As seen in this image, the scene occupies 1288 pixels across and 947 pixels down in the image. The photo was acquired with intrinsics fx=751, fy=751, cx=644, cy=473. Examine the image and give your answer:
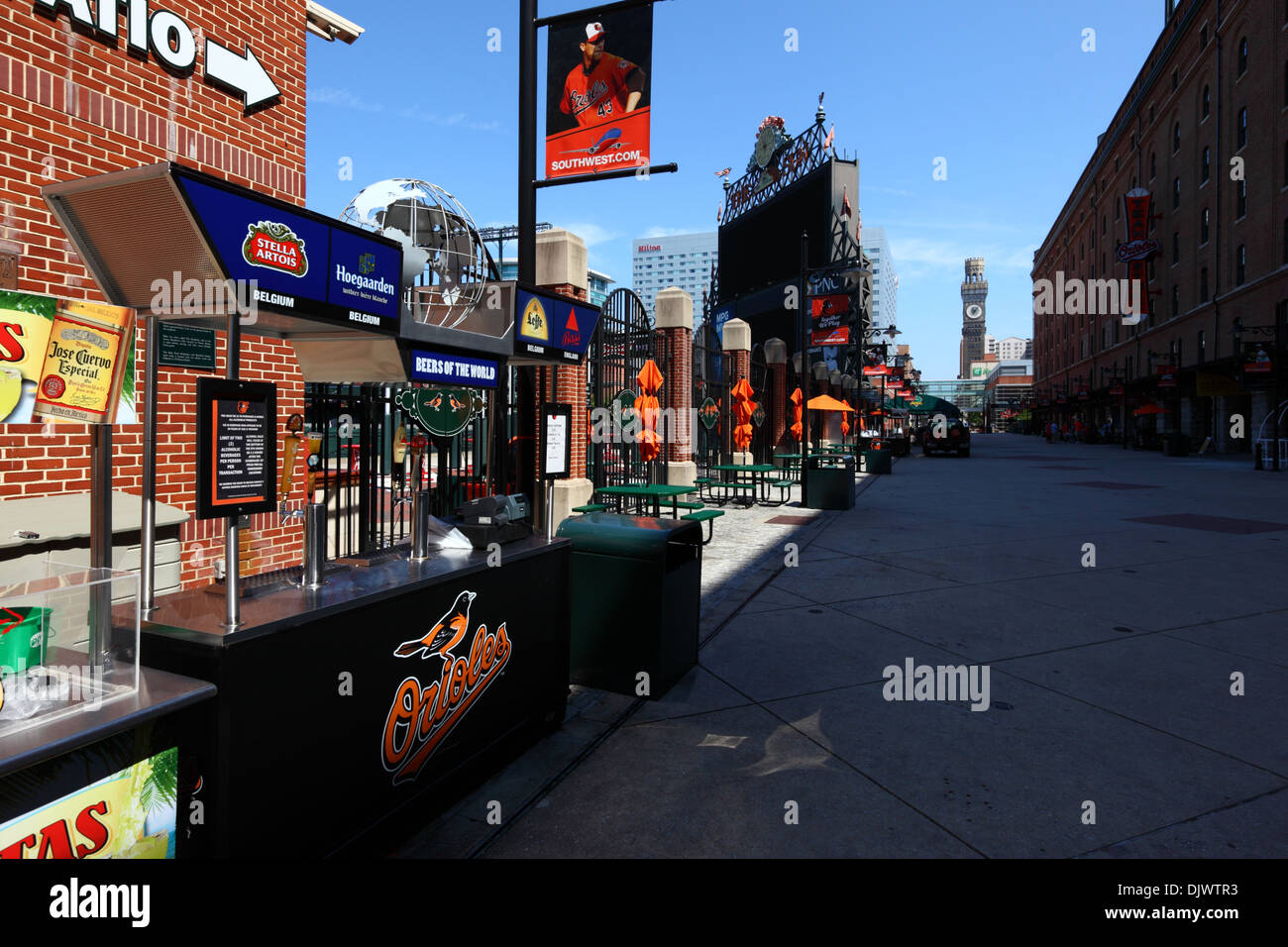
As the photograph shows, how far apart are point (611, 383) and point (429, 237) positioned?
40.2ft

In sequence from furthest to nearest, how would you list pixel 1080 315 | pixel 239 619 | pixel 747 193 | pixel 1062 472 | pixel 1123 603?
pixel 1080 315
pixel 747 193
pixel 1062 472
pixel 1123 603
pixel 239 619

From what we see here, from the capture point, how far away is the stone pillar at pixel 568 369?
11878 mm

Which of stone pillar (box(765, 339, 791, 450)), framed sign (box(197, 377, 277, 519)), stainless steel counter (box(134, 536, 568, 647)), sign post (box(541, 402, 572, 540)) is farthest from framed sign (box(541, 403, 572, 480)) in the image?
stone pillar (box(765, 339, 791, 450))

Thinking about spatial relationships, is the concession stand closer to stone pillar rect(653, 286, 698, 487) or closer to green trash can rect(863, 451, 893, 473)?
stone pillar rect(653, 286, 698, 487)

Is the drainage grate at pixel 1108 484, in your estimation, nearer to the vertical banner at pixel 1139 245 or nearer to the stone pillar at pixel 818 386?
the stone pillar at pixel 818 386

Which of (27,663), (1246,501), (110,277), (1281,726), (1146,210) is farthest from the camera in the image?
(1146,210)

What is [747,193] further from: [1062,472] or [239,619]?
[239,619]

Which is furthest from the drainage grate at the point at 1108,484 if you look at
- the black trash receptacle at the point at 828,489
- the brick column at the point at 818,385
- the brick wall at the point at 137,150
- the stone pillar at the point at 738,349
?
the brick wall at the point at 137,150

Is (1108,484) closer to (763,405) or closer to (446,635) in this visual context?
(763,405)

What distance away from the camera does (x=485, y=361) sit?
4.92m

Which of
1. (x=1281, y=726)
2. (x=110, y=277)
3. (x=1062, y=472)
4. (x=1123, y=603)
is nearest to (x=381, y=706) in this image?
(x=110, y=277)
